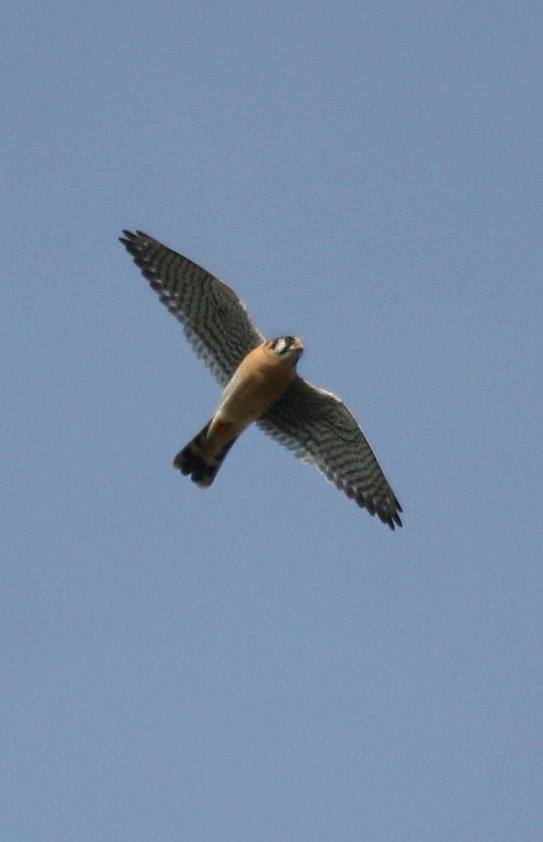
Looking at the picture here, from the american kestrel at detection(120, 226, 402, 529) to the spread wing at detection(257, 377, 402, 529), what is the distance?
10 millimetres

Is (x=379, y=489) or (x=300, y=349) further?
(x=379, y=489)

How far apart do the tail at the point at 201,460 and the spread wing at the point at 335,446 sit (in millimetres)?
800

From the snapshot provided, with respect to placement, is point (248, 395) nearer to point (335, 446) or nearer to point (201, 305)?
point (201, 305)

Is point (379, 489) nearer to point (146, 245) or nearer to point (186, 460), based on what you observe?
point (186, 460)

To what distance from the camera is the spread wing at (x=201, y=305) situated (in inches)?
730

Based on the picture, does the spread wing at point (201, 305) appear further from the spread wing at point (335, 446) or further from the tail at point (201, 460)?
the spread wing at point (335, 446)

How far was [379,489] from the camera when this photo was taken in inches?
779

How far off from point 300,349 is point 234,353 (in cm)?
95

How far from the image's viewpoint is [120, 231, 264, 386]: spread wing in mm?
18547

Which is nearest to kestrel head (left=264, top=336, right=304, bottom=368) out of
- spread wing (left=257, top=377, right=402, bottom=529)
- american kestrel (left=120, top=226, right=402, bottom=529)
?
american kestrel (left=120, top=226, right=402, bottom=529)

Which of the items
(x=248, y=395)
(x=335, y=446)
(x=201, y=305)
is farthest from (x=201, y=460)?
(x=201, y=305)

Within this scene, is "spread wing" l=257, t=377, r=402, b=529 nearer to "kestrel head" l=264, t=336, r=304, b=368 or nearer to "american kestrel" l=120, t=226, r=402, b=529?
"american kestrel" l=120, t=226, r=402, b=529

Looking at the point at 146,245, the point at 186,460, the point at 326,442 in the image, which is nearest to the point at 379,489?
the point at 326,442

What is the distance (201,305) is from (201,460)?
1598 millimetres
